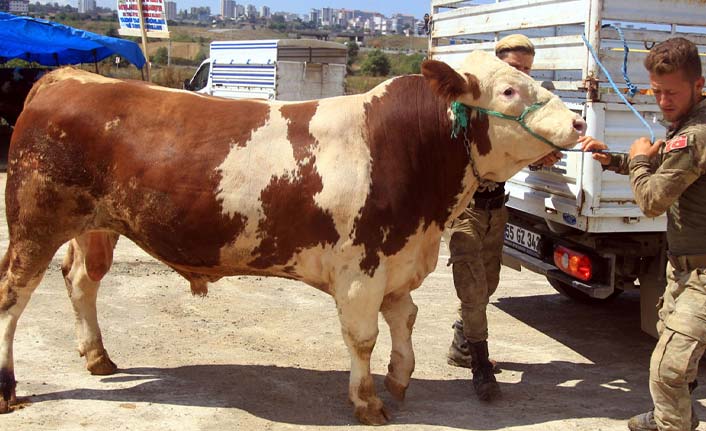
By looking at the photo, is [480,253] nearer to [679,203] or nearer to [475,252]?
[475,252]

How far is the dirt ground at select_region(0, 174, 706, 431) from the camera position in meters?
4.62

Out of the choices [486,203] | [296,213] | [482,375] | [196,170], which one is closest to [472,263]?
[486,203]

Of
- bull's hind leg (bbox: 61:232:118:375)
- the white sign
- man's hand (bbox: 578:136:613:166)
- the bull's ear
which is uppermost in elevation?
the white sign

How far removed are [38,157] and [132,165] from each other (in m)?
0.58

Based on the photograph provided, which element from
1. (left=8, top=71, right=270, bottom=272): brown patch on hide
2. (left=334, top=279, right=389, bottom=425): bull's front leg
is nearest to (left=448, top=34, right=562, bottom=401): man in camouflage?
(left=334, top=279, right=389, bottom=425): bull's front leg

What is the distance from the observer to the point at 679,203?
403cm

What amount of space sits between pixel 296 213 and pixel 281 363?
4.97ft

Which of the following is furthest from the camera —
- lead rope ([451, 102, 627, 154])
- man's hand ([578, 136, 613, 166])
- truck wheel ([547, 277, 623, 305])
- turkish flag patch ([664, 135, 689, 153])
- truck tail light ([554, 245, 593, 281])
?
truck wheel ([547, 277, 623, 305])

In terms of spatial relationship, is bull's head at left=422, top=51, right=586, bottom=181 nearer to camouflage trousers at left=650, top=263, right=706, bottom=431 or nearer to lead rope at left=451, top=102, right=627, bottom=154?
lead rope at left=451, top=102, right=627, bottom=154

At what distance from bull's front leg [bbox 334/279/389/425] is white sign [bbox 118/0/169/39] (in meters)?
11.5

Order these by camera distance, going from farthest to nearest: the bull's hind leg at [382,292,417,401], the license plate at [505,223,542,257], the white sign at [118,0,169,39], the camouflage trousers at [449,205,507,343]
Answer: the white sign at [118,0,169,39], the license plate at [505,223,542,257], the camouflage trousers at [449,205,507,343], the bull's hind leg at [382,292,417,401]

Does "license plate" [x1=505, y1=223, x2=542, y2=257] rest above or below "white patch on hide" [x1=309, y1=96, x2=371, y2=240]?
below

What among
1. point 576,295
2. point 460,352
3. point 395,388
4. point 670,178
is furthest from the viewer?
point 576,295

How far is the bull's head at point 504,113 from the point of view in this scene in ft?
14.0
